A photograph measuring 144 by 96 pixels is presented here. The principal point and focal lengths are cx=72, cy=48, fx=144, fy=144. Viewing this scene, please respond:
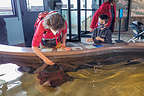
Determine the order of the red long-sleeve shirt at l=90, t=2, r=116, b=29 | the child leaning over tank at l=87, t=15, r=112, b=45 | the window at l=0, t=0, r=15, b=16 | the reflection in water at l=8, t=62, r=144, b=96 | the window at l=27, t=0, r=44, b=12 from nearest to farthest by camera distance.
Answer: the reflection in water at l=8, t=62, r=144, b=96
the child leaning over tank at l=87, t=15, r=112, b=45
the red long-sleeve shirt at l=90, t=2, r=116, b=29
the window at l=0, t=0, r=15, b=16
the window at l=27, t=0, r=44, b=12

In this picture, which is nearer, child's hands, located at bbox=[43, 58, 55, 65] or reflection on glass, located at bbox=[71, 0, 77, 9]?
child's hands, located at bbox=[43, 58, 55, 65]

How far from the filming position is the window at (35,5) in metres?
4.17

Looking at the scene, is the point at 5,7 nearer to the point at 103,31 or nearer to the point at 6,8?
the point at 6,8

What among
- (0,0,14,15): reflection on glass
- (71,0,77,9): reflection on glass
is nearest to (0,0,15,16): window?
(0,0,14,15): reflection on glass

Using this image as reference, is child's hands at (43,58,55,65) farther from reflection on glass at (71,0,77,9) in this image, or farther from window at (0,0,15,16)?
reflection on glass at (71,0,77,9)

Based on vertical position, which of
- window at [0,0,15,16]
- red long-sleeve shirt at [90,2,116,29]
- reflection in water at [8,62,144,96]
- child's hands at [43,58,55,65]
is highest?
window at [0,0,15,16]

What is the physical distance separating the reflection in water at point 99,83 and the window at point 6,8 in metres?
2.83

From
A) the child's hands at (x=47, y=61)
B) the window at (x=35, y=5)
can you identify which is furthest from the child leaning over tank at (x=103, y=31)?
the window at (x=35, y=5)


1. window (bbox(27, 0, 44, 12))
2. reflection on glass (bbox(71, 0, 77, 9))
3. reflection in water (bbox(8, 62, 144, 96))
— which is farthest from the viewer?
reflection on glass (bbox(71, 0, 77, 9))

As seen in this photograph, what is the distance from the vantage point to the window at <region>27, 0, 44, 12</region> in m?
4.17

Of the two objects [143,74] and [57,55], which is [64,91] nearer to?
[57,55]

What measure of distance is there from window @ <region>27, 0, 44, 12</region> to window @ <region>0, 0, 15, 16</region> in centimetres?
48

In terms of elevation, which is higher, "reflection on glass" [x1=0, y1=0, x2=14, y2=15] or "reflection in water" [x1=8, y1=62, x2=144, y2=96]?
"reflection on glass" [x1=0, y1=0, x2=14, y2=15]

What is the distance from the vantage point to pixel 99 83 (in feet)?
5.65
